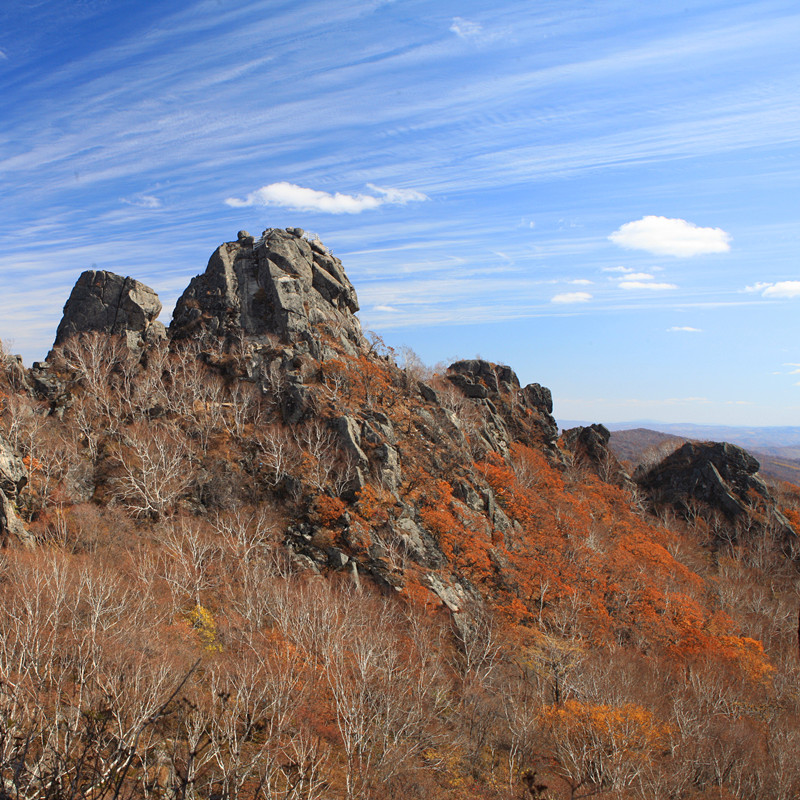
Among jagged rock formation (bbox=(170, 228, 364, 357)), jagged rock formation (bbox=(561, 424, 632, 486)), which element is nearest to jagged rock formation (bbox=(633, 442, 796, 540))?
jagged rock formation (bbox=(561, 424, 632, 486))

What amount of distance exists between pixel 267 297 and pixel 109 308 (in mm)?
18711

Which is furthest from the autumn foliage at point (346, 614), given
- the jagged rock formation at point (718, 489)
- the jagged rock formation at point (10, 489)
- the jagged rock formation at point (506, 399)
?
the jagged rock formation at point (506, 399)

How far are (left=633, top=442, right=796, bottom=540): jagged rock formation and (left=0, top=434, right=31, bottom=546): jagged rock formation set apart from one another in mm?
82672

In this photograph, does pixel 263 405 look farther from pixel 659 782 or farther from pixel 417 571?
pixel 659 782

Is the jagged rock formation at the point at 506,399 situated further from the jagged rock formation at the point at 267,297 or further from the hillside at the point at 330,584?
the jagged rock formation at the point at 267,297

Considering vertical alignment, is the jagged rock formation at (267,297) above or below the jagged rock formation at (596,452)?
above

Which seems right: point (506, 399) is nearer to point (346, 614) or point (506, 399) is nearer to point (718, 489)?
point (718, 489)

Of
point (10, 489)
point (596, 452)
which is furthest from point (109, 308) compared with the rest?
point (596, 452)

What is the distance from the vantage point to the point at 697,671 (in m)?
38.7

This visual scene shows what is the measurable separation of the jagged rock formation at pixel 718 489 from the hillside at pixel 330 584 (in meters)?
0.45

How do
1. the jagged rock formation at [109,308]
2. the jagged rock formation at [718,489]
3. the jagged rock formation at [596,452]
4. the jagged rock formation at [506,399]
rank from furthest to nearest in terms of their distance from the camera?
1. the jagged rock formation at [596,452]
2. the jagged rock formation at [506,399]
3. the jagged rock formation at [718,489]
4. the jagged rock formation at [109,308]

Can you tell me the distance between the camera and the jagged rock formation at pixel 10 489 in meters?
34.3

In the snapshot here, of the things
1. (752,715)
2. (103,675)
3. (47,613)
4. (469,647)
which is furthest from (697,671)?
(47,613)

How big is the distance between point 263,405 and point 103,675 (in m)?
35.5
